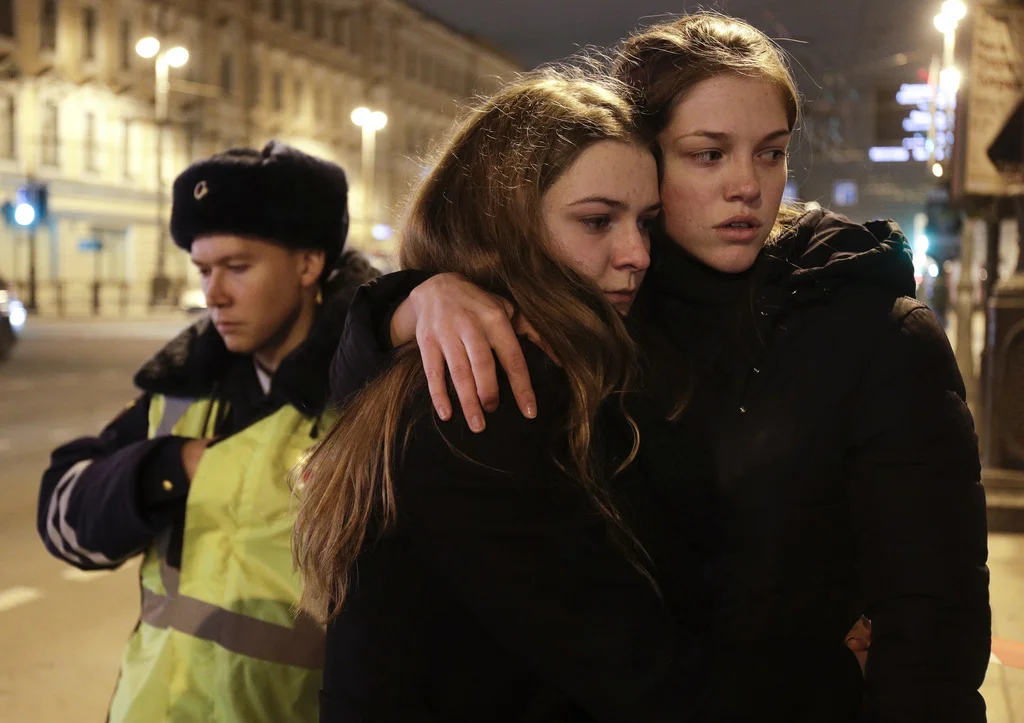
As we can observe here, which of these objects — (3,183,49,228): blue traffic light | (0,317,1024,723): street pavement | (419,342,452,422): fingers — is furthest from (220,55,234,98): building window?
(419,342,452,422): fingers

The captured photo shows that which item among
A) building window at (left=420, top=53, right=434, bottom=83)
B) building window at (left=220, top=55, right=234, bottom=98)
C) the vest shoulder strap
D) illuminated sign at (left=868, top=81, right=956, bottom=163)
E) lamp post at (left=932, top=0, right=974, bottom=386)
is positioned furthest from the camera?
building window at (left=420, top=53, right=434, bottom=83)

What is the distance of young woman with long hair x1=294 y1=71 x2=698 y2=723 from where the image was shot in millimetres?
1212

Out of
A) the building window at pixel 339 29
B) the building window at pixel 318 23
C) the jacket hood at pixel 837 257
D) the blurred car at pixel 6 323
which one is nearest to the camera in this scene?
the jacket hood at pixel 837 257

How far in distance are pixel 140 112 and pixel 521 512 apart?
4069cm

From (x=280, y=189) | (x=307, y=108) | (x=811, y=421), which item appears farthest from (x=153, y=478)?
(x=307, y=108)

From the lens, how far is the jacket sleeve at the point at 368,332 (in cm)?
154

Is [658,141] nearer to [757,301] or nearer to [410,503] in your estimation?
[757,301]

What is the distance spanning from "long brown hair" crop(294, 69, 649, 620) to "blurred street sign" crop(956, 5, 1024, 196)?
635 cm

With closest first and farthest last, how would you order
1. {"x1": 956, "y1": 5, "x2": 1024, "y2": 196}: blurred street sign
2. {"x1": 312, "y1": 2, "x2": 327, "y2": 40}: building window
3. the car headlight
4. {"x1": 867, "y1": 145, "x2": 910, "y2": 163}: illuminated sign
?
{"x1": 956, "y1": 5, "x2": 1024, "y2": 196}: blurred street sign, the car headlight, {"x1": 312, "y1": 2, "x2": 327, "y2": 40}: building window, {"x1": 867, "y1": 145, "x2": 910, "y2": 163}: illuminated sign

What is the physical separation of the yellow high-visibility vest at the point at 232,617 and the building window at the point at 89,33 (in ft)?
128

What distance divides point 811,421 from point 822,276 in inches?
9.3

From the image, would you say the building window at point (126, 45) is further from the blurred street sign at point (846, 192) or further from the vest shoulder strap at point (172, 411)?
the blurred street sign at point (846, 192)

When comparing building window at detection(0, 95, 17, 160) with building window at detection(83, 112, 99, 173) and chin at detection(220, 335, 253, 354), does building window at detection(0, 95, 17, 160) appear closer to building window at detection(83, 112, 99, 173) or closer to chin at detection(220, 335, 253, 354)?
building window at detection(83, 112, 99, 173)

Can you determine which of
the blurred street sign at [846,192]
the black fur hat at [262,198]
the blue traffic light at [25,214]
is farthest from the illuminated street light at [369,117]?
the black fur hat at [262,198]
